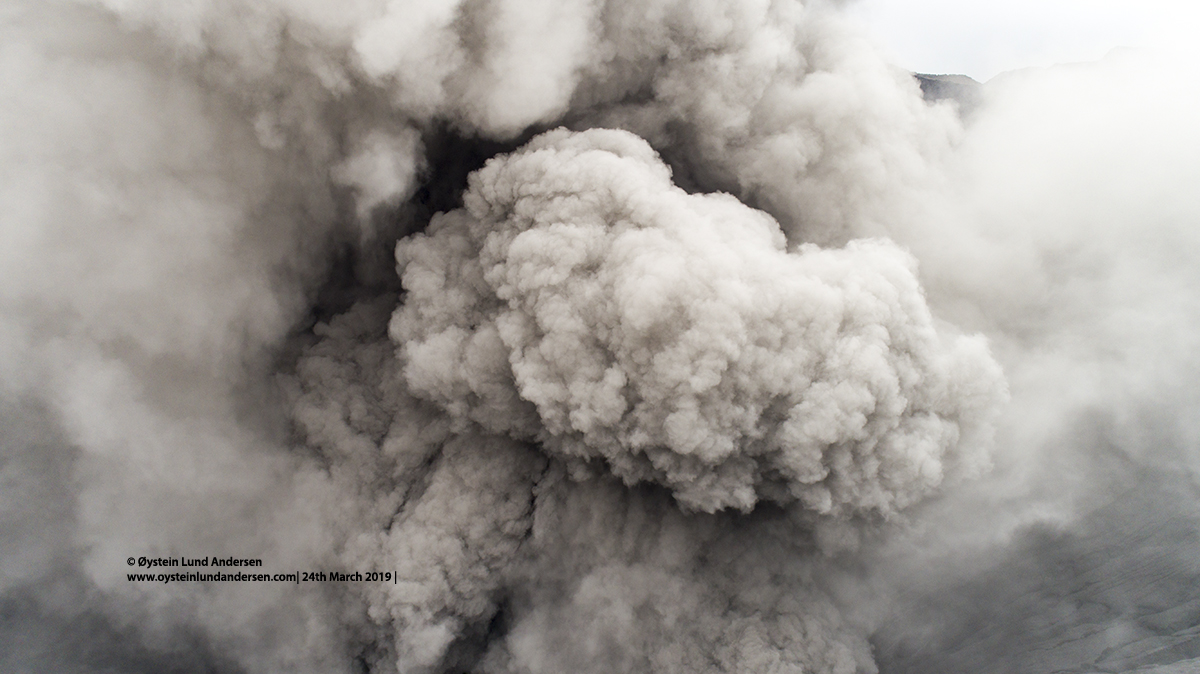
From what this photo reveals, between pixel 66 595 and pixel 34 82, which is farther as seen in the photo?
pixel 66 595

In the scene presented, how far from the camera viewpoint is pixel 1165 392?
28.8 ft

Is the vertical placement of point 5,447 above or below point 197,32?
below

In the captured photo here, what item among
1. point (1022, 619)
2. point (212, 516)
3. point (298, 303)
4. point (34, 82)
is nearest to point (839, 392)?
point (1022, 619)

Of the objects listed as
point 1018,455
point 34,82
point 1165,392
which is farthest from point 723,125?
point 34,82

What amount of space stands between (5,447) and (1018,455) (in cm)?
1324

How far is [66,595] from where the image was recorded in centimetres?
797

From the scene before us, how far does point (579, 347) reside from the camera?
25.5 feet

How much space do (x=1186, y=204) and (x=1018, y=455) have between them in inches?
178

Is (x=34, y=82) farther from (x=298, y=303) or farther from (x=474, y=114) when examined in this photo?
(x=474, y=114)

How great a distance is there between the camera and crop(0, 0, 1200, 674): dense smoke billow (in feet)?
23.9

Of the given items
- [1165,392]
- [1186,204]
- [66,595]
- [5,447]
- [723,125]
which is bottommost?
[66,595]

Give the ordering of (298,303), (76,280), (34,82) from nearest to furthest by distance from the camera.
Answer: (34,82)
(76,280)
(298,303)

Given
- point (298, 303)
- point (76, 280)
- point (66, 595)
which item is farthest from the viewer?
point (298, 303)

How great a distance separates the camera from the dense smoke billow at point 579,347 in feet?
23.9
